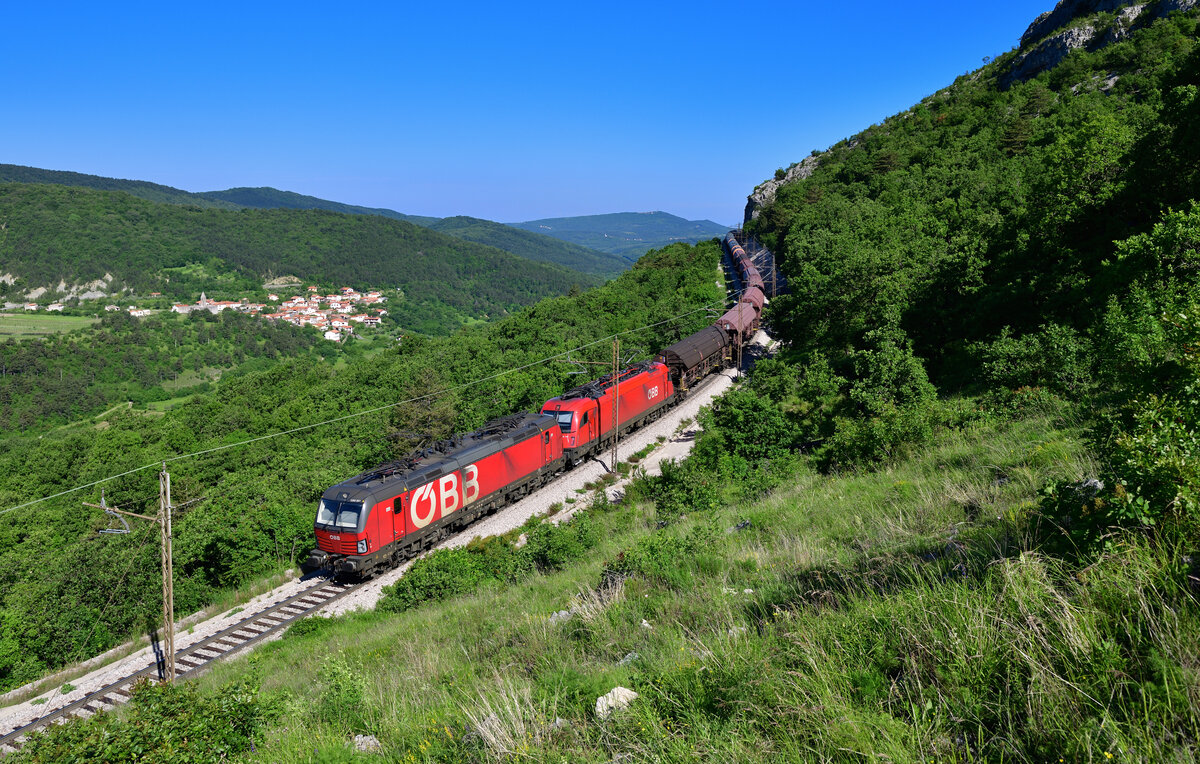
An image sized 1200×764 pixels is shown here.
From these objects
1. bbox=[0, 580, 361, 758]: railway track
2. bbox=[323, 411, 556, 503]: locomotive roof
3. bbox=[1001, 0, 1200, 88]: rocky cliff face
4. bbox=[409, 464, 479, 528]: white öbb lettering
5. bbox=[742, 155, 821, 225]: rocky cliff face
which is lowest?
bbox=[0, 580, 361, 758]: railway track

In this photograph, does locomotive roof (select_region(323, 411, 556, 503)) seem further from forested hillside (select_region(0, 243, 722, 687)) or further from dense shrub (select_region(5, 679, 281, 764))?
dense shrub (select_region(5, 679, 281, 764))

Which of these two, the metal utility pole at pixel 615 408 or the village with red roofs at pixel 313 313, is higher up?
the village with red roofs at pixel 313 313

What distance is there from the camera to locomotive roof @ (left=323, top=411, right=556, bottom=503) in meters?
20.2

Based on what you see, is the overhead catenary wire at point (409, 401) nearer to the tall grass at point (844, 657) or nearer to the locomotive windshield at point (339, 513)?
the locomotive windshield at point (339, 513)

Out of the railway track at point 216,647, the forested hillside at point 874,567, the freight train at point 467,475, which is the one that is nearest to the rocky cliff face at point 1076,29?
the forested hillside at point 874,567

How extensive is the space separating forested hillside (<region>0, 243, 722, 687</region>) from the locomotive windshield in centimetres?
607

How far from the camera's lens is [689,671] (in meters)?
5.17

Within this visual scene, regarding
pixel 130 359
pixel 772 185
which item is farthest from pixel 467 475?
pixel 130 359

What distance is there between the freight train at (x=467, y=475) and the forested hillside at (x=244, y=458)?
6.42 meters

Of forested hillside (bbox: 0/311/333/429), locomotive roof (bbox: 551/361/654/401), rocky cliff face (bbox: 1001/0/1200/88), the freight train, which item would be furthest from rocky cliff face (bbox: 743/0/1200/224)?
forested hillside (bbox: 0/311/333/429)

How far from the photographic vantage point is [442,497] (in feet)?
73.6

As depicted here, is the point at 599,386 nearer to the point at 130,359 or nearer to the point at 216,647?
the point at 216,647

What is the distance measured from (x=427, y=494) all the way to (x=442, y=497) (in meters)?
0.81

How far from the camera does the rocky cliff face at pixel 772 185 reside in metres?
107
